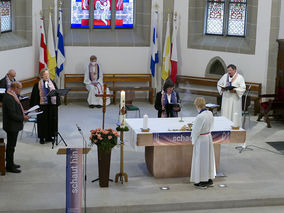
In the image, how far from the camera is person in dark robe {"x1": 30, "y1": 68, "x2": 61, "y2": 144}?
13234 millimetres

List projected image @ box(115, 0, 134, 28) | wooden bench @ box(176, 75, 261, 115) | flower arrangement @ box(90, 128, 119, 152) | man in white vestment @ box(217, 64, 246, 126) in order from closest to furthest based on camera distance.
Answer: flower arrangement @ box(90, 128, 119, 152)
man in white vestment @ box(217, 64, 246, 126)
wooden bench @ box(176, 75, 261, 115)
projected image @ box(115, 0, 134, 28)

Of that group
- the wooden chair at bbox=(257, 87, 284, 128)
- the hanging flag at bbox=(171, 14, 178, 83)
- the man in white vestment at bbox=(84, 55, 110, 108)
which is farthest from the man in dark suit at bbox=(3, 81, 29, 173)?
the hanging flag at bbox=(171, 14, 178, 83)

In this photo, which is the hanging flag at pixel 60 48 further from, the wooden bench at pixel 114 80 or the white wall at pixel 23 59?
the white wall at pixel 23 59

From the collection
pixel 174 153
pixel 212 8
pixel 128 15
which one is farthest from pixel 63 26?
pixel 174 153

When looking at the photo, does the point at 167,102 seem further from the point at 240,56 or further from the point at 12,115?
the point at 240,56

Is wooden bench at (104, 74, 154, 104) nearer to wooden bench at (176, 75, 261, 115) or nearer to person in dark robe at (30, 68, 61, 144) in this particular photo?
wooden bench at (176, 75, 261, 115)

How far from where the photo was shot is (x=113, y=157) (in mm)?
12445

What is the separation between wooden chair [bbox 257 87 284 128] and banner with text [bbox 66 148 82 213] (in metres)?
7.53

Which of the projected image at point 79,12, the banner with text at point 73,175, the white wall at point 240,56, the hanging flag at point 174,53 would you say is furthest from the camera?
the projected image at point 79,12

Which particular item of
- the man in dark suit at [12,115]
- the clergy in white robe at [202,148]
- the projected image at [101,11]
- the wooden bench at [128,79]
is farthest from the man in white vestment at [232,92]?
the projected image at [101,11]

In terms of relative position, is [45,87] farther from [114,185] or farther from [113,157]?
→ [114,185]

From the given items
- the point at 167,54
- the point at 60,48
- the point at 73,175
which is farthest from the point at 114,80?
the point at 73,175

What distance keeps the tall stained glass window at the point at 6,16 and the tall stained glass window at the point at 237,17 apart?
6469 mm

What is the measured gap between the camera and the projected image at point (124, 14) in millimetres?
18609
